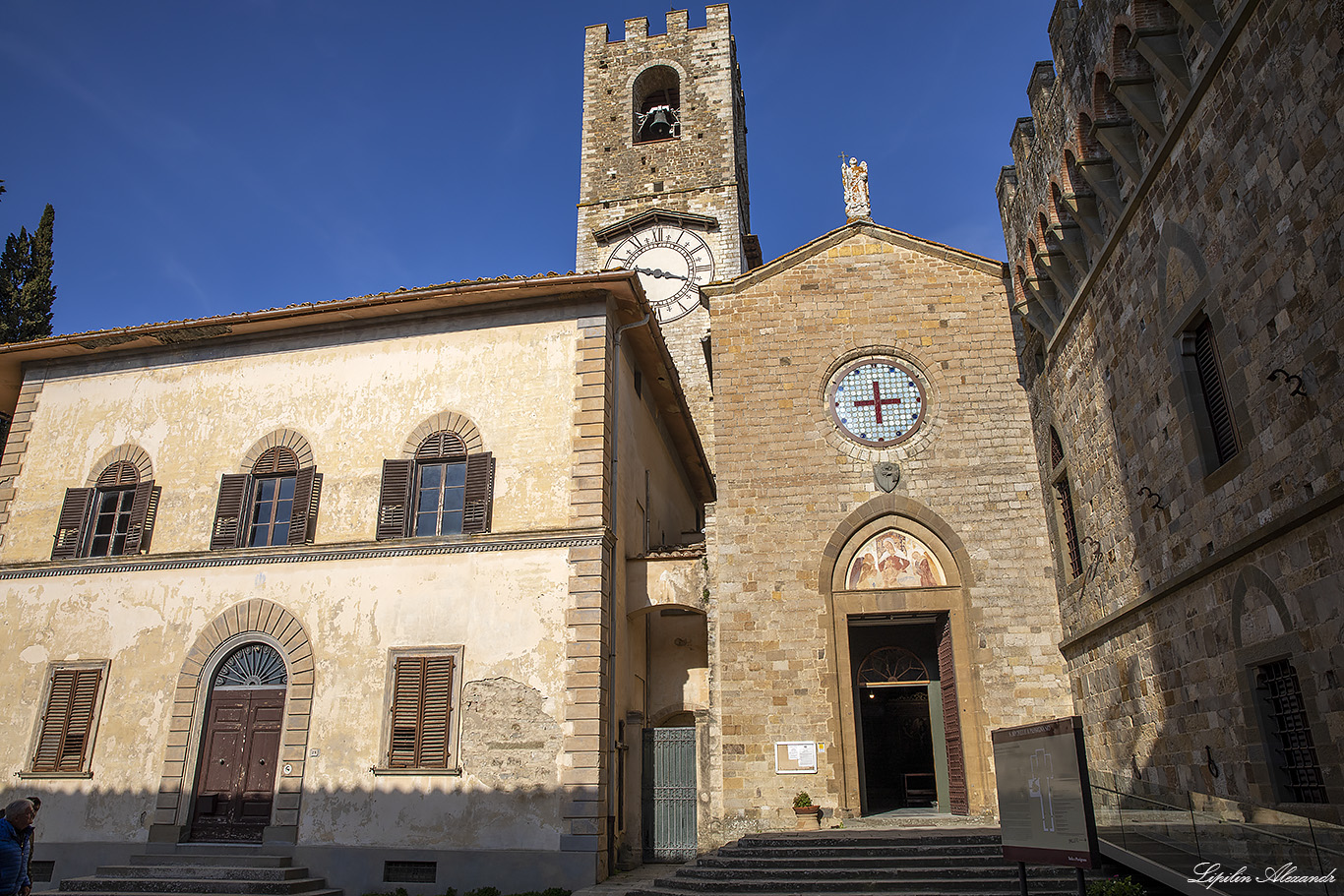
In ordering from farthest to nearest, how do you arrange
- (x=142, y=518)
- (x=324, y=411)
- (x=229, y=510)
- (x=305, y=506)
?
(x=324, y=411) → (x=142, y=518) → (x=229, y=510) → (x=305, y=506)

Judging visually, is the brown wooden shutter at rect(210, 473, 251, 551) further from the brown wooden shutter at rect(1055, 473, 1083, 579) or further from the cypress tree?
the brown wooden shutter at rect(1055, 473, 1083, 579)

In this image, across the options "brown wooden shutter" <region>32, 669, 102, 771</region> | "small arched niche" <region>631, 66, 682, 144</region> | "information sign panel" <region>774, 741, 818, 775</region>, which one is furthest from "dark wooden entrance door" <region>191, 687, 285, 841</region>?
"small arched niche" <region>631, 66, 682, 144</region>

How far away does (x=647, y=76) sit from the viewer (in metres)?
32.4

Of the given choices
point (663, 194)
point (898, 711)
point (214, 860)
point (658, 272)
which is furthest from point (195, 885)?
point (663, 194)

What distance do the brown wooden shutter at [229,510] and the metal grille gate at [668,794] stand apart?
299 inches

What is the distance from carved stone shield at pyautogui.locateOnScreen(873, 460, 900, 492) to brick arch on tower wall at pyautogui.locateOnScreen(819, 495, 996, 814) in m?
0.19

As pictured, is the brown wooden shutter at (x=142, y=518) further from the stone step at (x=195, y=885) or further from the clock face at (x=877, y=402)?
the clock face at (x=877, y=402)

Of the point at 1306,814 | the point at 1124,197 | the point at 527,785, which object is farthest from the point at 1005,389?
the point at 527,785

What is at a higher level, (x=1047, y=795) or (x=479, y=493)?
(x=479, y=493)

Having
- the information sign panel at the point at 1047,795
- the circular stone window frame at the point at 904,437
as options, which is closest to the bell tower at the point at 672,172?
the circular stone window frame at the point at 904,437

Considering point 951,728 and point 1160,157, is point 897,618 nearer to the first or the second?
point 951,728

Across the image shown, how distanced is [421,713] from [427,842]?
174 cm

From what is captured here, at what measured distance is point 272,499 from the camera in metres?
15.2

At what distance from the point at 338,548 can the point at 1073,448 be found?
1124cm
